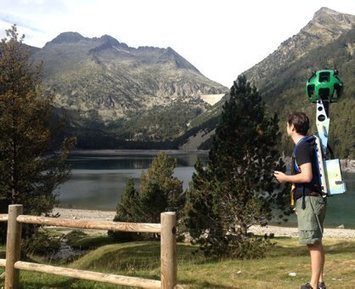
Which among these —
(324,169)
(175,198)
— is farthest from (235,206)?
(175,198)

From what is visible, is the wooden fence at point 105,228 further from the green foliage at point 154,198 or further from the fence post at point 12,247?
the green foliage at point 154,198

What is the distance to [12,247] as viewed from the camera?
8.17 metres

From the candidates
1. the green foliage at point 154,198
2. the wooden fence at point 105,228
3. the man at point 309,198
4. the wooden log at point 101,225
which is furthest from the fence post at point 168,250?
the green foliage at point 154,198

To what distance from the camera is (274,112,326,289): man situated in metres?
6.55

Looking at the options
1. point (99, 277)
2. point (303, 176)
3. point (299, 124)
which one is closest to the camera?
point (303, 176)

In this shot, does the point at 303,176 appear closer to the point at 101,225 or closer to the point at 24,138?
the point at 101,225

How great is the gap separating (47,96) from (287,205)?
13.3m

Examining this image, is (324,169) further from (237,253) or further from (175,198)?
(175,198)

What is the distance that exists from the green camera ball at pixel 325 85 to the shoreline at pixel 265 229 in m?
43.9

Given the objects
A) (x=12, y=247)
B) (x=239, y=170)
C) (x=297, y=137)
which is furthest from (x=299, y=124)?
(x=239, y=170)

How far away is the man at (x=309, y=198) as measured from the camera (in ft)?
21.5

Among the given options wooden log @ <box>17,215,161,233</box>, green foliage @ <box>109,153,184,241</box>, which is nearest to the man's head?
wooden log @ <box>17,215,161,233</box>

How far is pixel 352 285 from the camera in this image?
30.0 ft

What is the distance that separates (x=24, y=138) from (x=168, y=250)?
1764 cm
